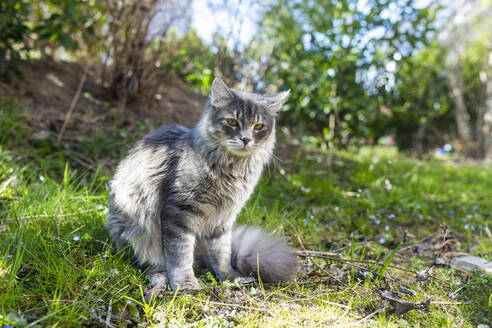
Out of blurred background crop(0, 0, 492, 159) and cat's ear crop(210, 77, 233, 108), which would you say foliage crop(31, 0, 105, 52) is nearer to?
blurred background crop(0, 0, 492, 159)

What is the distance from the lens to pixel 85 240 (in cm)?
199

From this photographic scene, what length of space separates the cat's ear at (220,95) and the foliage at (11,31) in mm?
2536

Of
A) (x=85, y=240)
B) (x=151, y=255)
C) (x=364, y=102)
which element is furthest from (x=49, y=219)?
(x=364, y=102)

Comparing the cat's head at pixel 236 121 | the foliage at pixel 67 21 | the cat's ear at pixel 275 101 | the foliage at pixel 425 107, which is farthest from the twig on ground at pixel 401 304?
the foliage at pixel 425 107

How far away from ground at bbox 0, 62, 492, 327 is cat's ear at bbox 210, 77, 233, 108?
1.01 meters

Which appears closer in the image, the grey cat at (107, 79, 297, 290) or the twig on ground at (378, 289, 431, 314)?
the twig on ground at (378, 289, 431, 314)

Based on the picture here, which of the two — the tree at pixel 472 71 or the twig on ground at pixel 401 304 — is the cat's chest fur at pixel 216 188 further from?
the tree at pixel 472 71

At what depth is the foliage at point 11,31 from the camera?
320 centimetres

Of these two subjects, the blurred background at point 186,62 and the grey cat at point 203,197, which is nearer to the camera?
the grey cat at point 203,197

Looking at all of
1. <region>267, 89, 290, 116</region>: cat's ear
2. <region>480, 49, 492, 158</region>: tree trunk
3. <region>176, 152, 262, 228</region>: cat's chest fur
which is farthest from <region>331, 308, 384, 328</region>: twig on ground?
<region>480, 49, 492, 158</region>: tree trunk

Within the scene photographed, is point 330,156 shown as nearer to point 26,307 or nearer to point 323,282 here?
point 323,282

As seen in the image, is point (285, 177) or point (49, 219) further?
point (285, 177)

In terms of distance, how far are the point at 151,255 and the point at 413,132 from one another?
7.12 metres

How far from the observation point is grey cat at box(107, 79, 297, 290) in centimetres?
180
